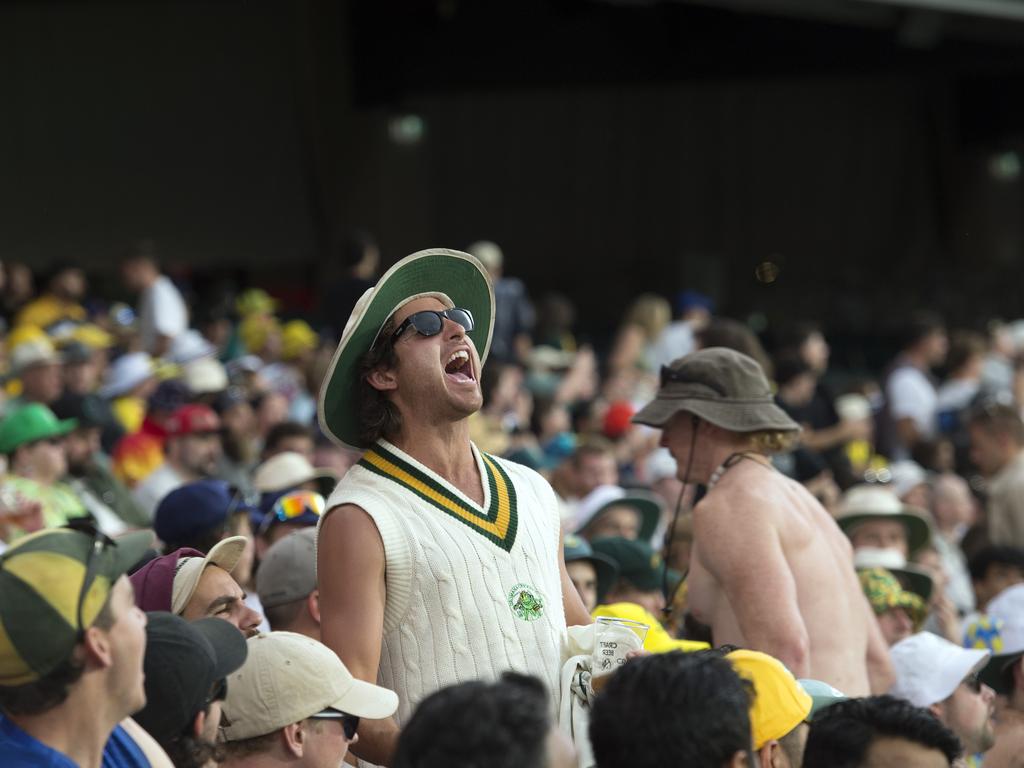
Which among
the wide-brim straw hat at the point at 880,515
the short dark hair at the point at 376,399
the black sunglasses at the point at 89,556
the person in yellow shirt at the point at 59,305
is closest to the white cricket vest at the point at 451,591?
the short dark hair at the point at 376,399

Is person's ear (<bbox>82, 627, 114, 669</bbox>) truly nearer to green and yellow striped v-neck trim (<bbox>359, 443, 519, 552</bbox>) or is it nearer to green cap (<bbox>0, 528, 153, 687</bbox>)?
green cap (<bbox>0, 528, 153, 687</bbox>)

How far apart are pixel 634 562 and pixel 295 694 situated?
9.37ft

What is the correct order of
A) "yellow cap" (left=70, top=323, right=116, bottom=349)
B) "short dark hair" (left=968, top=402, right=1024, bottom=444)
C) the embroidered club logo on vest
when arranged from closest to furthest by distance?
the embroidered club logo on vest
"short dark hair" (left=968, top=402, right=1024, bottom=444)
"yellow cap" (left=70, top=323, right=116, bottom=349)

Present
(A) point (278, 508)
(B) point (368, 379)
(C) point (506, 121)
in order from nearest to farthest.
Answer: (B) point (368, 379)
(A) point (278, 508)
(C) point (506, 121)

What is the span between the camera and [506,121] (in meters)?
20.8

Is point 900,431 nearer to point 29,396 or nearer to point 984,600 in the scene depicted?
point 984,600

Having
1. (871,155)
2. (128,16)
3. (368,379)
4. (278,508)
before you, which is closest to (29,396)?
(278,508)

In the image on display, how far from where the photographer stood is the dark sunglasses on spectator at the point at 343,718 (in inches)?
128

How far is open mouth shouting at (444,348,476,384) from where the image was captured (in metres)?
3.68

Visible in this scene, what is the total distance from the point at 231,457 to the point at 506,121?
519 inches

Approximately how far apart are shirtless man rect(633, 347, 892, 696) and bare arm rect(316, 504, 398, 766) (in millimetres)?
1120

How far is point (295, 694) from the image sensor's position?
326 cm

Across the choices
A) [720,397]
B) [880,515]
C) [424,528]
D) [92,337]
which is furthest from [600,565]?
[92,337]

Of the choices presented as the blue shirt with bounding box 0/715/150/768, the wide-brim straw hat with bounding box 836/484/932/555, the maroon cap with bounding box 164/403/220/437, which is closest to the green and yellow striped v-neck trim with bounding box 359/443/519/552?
the blue shirt with bounding box 0/715/150/768
